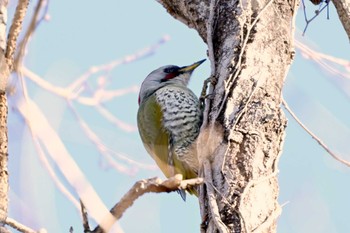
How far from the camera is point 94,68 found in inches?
112

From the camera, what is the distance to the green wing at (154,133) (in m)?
4.09

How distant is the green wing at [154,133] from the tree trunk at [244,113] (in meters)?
0.84

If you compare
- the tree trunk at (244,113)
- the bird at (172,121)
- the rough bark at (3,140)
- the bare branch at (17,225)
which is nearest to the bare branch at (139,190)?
the bare branch at (17,225)

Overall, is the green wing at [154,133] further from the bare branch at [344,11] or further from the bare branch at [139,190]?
the bare branch at [139,190]

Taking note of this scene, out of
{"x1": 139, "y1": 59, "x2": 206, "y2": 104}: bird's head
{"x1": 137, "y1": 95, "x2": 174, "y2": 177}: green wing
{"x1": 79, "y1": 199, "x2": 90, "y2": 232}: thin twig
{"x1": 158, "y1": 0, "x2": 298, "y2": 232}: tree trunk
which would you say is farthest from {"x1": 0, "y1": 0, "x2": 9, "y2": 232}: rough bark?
{"x1": 139, "y1": 59, "x2": 206, "y2": 104}: bird's head

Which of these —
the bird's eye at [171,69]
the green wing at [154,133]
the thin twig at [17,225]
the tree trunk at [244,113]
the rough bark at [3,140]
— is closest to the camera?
the thin twig at [17,225]

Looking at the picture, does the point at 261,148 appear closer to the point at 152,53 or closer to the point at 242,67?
the point at 242,67

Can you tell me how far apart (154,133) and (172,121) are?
0.43 ft

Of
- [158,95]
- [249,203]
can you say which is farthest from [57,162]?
[158,95]

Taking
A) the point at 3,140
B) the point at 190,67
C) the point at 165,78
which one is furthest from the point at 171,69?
the point at 3,140

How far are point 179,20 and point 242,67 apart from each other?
102cm

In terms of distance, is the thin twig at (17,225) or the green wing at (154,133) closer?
the thin twig at (17,225)

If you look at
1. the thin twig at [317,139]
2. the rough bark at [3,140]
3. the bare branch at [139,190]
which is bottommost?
the thin twig at [317,139]

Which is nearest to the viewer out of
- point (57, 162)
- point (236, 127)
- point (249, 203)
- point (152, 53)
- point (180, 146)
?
point (57, 162)
